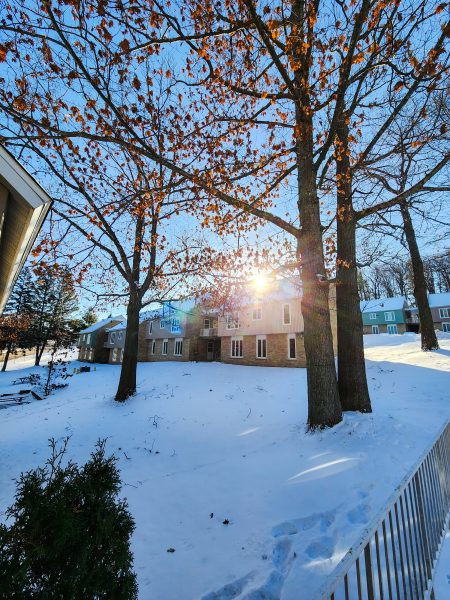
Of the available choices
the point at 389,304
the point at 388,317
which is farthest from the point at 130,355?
the point at 389,304

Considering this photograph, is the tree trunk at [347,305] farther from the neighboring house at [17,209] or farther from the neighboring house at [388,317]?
the neighboring house at [388,317]

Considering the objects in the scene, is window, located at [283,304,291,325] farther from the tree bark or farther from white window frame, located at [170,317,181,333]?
the tree bark

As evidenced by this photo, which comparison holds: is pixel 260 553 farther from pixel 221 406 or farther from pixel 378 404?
pixel 221 406

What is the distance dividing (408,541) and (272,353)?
75.6 feet

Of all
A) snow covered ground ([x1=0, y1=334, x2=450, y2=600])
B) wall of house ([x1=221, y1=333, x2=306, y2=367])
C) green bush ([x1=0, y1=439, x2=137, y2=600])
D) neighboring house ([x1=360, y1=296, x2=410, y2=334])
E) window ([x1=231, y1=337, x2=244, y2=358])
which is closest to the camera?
green bush ([x1=0, y1=439, x2=137, y2=600])

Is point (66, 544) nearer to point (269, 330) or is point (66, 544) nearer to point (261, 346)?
point (269, 330)

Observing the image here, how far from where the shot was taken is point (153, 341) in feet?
126

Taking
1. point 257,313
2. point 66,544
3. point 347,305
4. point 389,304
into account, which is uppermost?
Result: point 389,304

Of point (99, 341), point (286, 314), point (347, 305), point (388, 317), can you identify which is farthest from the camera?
point (388, 317)

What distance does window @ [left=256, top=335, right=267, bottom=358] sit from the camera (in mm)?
26438

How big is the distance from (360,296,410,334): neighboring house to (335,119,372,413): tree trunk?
41835mm

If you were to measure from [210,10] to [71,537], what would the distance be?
8.74 metres

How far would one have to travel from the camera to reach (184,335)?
111 ft

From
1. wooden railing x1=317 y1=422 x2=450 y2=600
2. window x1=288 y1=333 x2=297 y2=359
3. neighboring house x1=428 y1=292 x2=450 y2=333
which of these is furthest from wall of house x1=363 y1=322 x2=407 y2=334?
wooden railing x1=317 y1=422 x2=450 y2=600
